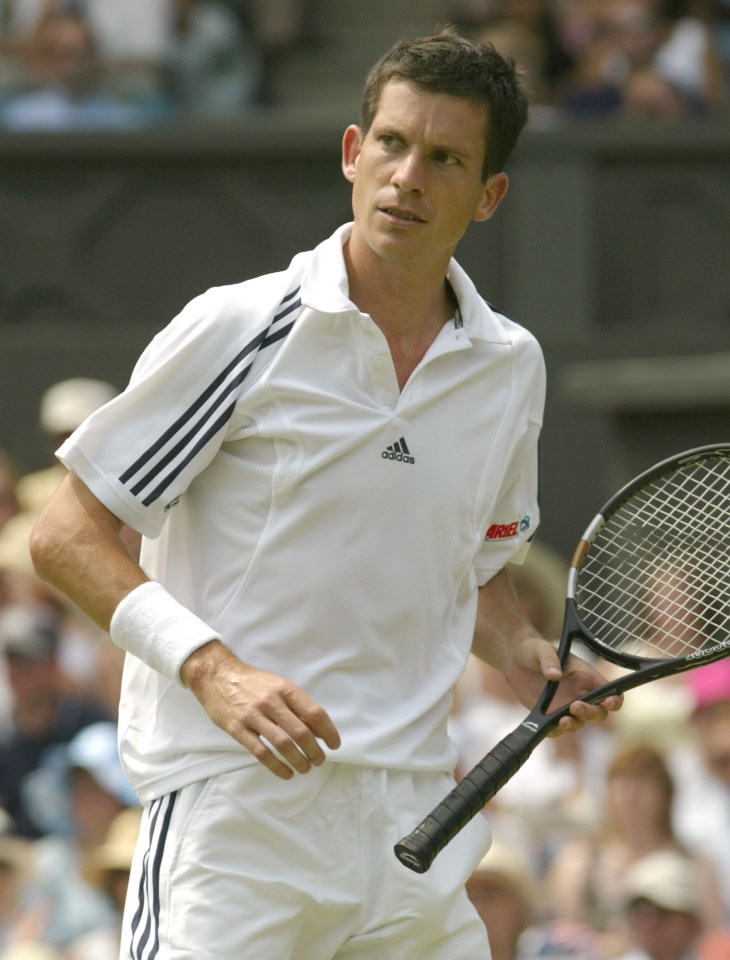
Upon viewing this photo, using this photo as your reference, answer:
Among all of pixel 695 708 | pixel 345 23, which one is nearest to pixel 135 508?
pixel 695 708

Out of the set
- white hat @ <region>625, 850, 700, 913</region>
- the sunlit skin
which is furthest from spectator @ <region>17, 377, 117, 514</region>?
the sunlit skin

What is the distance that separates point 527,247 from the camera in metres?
9.38

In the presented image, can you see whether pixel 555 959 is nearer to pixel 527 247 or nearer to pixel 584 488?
pixel 584 488

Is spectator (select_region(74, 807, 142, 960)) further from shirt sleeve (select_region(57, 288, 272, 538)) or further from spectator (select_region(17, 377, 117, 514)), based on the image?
shirt sleeve (select_region(57, 288, 272, 538))

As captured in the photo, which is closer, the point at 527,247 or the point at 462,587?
the point at 462,587

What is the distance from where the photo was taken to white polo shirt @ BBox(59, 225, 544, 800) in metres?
3.20

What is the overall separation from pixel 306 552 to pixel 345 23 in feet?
29.7

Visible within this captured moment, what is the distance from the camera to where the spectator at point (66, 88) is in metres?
9.96

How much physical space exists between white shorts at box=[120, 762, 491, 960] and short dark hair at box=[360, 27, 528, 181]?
1140 mm

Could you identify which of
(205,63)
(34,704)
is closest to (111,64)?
(205,63)

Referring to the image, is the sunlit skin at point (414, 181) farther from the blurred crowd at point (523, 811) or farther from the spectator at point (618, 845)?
the spectator at point (618, 845)

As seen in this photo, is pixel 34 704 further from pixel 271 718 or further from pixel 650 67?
pixel 650 67

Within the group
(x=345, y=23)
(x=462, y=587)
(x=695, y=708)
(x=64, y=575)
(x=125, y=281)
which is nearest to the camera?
(x=64, y=575)

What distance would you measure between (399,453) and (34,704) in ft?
13.6
